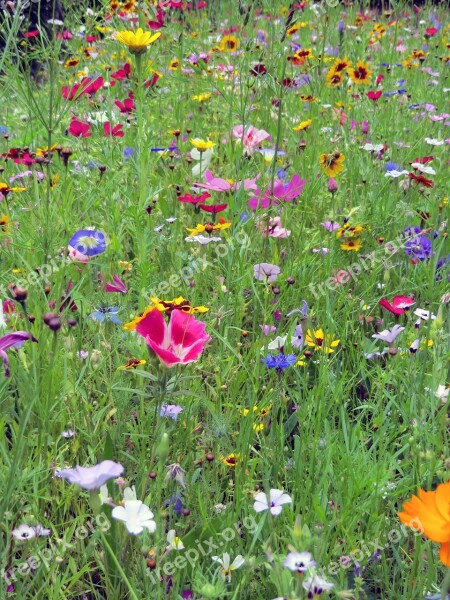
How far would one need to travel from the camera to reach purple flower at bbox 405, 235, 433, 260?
165cm

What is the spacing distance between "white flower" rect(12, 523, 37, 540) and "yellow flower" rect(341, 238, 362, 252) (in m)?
1.03

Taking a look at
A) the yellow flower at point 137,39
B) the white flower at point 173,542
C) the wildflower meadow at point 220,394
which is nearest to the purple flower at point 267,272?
the wildflower meadow at point 220,394

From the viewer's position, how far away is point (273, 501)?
0.90 m

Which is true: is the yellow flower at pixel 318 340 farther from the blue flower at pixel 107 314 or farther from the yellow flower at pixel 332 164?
the yellow flower at pixel 332 164

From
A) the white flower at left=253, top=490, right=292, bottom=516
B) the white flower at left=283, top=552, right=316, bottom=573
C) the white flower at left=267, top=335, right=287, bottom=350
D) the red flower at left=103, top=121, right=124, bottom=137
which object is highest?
the white flower at left=283, top=552, right=316, bottom=573

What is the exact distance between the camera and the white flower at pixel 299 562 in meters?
0.67

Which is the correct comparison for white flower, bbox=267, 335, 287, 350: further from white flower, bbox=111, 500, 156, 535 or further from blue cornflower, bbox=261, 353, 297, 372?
white flower, bbox=111, 500, 156, 535

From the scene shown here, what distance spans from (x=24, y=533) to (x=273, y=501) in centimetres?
32

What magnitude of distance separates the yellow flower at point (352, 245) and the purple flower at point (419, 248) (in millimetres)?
115

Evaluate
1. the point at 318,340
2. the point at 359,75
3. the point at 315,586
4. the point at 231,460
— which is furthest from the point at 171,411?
the point at 359,75

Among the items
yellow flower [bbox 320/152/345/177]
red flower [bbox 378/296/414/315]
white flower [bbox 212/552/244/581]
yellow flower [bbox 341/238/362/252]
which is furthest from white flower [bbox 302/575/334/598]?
yellow flower [bbox 320/152/345/177]

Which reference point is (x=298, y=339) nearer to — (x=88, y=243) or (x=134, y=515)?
(x=88, y=243)

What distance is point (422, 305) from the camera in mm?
1510

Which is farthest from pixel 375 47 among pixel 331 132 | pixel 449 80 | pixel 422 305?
pixel 422 305
